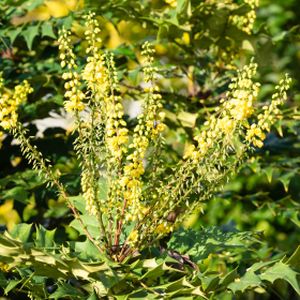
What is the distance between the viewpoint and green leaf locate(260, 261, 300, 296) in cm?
203

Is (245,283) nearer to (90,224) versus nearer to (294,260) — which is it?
(294,260)

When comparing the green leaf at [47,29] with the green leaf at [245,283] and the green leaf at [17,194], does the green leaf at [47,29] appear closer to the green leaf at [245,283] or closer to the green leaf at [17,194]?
the green leaf at [17,194]

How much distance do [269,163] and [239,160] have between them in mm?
1252

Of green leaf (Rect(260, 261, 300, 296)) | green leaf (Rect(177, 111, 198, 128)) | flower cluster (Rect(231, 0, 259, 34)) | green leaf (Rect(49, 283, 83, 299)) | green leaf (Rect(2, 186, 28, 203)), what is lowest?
green leaf (Rect(49, 283, 83, 299))

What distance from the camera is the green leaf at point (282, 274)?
2.03 m

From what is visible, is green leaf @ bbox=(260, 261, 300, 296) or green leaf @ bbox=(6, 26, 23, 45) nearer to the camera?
green leaf @ bbox=(260, 261, 300, 296)

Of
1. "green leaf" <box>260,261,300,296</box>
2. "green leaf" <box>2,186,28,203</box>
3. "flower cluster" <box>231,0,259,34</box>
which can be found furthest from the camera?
"flower cluster" <box>231,0,259,34</box>

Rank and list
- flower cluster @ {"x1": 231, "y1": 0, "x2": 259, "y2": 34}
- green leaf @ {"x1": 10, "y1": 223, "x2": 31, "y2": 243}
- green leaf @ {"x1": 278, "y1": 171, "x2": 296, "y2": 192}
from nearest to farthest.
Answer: green leaf @ {"x1": 10, "y1": 223, "x2": 31, "y2": 243}
flower cluster @ {"x1": 231, "y1": 0, "x2": 259, "y2": 34}
green leaf @ {"x1": 278, "y1": 171, "x2": 296, "y2": 192}

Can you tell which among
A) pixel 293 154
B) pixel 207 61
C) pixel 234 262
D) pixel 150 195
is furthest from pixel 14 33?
pixel 293 154

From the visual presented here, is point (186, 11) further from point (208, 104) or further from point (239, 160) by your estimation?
point (239, 160)

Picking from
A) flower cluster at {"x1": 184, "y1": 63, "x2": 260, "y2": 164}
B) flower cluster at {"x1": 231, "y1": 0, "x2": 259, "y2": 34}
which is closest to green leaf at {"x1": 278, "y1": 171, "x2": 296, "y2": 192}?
flower cluster at {"x1": 231, "y1": 0, "x2": 259, "y2": 34}

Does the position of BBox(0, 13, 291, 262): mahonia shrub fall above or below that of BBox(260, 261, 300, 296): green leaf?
above

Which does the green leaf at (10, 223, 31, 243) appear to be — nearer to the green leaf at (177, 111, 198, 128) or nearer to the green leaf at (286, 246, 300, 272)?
the green leaf at (286, 246, 300, 272)

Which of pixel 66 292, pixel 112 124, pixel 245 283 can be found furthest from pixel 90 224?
pixel 245 283
